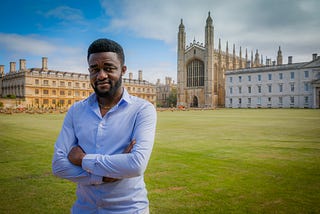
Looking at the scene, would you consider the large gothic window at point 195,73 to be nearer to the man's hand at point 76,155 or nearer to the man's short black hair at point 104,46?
the man's short black hair at point 104,46

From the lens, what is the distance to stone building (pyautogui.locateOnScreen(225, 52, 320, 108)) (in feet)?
168

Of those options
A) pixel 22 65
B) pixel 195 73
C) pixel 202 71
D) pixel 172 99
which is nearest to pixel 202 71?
pixel 202 71

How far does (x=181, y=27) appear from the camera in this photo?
67625 millimetres

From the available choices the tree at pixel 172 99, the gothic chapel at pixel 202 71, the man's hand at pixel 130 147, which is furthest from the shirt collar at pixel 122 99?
the tree at pixel 172 99

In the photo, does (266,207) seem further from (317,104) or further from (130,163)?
(317,104)

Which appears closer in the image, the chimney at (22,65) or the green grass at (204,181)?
the green grass at (204,181)

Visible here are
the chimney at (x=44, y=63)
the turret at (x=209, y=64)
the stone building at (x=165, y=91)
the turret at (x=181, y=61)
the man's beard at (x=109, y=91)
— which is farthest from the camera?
the stone building at (x=165, y=91)

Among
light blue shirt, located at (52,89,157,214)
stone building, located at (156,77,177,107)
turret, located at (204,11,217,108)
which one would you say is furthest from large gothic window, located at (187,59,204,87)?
light blue shirt, located at (52,89,157,214)

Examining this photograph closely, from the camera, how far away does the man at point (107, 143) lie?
74.4 inches

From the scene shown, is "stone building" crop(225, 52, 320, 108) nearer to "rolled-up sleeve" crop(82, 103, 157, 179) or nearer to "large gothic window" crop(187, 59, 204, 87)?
"large gothic window" crop(187, 59, 204, 87)

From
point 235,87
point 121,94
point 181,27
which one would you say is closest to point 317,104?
point 235,87

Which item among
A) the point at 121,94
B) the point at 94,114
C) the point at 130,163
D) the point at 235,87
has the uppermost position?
the point at 235,87

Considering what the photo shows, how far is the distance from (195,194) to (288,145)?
18.3ft

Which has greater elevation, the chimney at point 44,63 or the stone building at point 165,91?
the chimney at point 44,63
